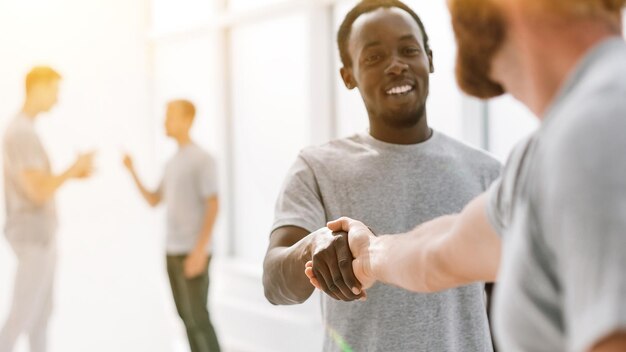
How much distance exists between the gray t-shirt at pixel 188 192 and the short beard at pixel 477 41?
2.59 m

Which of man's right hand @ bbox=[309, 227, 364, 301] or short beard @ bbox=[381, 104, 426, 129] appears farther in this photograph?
short beard @ bbox=[381, 104, 426, 129]

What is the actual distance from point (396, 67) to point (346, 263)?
0.38 m

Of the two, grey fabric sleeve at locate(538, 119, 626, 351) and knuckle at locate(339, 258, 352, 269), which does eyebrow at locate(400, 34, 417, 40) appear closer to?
knuckle at locate(339, 258, 352, 269)

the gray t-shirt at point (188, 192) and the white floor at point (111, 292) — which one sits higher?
the gray t-shirt at point (188, 192)

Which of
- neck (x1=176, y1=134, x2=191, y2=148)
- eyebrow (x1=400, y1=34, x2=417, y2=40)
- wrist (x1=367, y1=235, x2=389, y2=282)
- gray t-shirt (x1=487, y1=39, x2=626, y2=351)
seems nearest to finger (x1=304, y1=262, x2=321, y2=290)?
wrist (x1=367, y1=235, x2=389, y2=282)

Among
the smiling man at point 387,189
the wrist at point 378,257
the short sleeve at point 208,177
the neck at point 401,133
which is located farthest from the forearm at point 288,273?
the short sleeve at point 208,177

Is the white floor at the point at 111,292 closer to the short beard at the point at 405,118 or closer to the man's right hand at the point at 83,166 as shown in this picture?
the man's right hand at the point at 83,166

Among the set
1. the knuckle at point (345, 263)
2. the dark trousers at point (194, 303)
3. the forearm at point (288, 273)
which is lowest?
the dark trousers at point (194, 303)

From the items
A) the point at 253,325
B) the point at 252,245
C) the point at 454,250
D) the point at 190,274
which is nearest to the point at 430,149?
the point at 454,250

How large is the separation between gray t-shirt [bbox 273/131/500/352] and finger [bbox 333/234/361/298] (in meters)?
0.16

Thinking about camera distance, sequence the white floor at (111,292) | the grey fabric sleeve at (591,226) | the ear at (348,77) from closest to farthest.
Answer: the grey fabric sleeve at (591,226) → the ear at (348,77) → the white floor at (111,292)

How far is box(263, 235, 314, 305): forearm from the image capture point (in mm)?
1139

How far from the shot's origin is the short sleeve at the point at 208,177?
3186mm

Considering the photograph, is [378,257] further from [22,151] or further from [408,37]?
[22,151]
